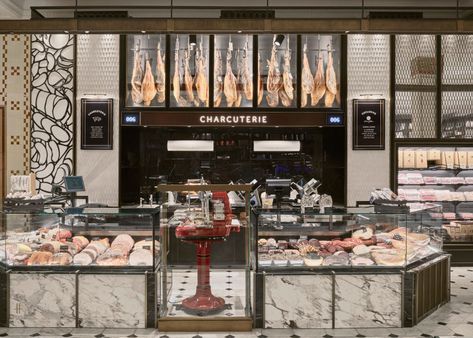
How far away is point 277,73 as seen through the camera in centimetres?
779

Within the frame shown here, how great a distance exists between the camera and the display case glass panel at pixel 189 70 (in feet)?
25.5

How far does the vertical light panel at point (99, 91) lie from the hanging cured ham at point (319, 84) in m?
3.12

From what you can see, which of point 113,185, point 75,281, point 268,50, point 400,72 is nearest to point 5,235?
point 75,281

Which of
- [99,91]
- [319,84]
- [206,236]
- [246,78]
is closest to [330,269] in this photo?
[206,236]

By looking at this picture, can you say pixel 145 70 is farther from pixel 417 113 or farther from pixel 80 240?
pixel 417 113

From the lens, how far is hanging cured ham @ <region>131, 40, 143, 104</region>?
25.6 feet

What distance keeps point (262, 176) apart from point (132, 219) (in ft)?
12.3

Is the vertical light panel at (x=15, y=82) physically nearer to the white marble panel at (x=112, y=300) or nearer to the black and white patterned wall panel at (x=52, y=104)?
the black and white patterned wall panel at (x=52, y=104)

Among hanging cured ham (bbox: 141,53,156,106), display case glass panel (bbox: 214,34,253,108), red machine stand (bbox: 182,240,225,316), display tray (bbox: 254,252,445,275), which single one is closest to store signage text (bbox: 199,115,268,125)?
display case glass panel (bbox: 214,34,253,108)

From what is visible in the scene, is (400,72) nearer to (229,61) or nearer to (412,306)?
(229,61)

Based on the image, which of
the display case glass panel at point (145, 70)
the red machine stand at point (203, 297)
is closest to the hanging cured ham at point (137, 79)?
the display case glass panel at point (145, 70)

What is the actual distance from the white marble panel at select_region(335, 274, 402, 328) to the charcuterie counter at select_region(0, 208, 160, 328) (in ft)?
5.82

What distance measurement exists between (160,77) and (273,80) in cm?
179

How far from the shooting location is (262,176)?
8289 millimetres
